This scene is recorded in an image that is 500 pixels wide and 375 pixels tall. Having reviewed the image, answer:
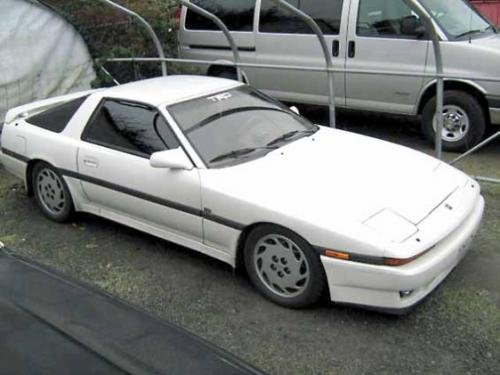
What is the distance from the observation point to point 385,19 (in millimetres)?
6703

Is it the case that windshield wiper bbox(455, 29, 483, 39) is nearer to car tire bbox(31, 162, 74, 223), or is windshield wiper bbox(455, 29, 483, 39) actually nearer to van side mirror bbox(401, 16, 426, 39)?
van side mirror bbox(401, 16, 426, 39)

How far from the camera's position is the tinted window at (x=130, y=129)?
417 centimetres

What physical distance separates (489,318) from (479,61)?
11.6ft

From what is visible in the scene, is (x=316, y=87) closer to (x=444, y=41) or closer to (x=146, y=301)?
(x=444, y=41)

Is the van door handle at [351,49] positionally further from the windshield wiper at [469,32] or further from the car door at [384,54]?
the windshield wiper at [469,32]

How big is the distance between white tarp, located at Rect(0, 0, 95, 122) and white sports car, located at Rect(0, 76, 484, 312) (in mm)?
2864

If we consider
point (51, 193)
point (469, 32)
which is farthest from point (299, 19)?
point (51, 193)

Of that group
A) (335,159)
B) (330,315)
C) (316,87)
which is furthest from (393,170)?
(316,87)

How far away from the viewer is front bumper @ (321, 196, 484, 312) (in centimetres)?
316

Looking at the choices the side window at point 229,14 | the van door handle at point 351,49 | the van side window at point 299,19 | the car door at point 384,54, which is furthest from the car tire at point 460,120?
the side window at point 229,14

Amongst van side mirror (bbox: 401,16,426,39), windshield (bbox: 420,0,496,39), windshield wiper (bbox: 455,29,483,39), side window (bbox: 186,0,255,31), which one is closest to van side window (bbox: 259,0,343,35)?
side window (bbox: 186,0,255,31)

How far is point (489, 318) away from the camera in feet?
11.4

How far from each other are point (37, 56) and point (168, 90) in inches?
168

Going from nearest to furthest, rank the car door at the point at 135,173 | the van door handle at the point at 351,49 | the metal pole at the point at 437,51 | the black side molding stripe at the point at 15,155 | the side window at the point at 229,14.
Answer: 1. the car door at the point at 135,173
2. the metal pole at the point at 437,51
3. the black side molding stripe at the point at 15,155
4. the van door handle at the point at 351,49
5. the side window at the point at 229,14
